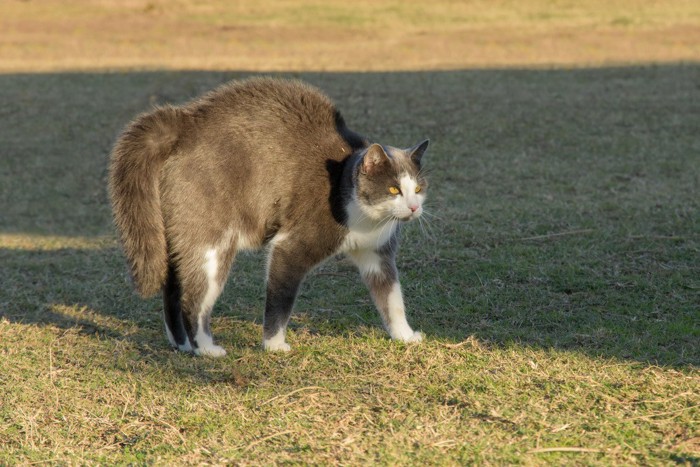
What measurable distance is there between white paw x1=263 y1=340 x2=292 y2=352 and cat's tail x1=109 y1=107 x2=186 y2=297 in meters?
0.68

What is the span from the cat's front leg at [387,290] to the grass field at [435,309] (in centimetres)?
11

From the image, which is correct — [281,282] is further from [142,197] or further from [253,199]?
[142,197]

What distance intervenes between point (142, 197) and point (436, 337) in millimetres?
1835

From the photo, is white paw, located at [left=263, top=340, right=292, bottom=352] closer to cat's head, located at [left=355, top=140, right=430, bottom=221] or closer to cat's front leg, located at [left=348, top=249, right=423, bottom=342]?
cat's front leg, located at [left=348, top=249, right=423, bottom=342]

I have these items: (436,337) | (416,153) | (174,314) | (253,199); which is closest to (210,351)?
(174,314)

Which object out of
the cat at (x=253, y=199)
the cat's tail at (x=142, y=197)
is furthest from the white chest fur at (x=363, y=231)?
the cat's tail at (x=142, y=197)

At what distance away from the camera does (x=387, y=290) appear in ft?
17.1

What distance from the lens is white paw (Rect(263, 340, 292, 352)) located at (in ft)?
16.7

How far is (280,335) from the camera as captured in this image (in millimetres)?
5086

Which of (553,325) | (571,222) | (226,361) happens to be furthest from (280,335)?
(571,222)

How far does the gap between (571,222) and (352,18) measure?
617 inches

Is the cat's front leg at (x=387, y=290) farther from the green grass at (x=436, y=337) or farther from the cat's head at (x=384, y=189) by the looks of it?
the cat's head at (x=384, y=189)

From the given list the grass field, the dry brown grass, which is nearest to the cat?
the grass field

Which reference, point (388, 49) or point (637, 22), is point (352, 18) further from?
point (637, 22)
